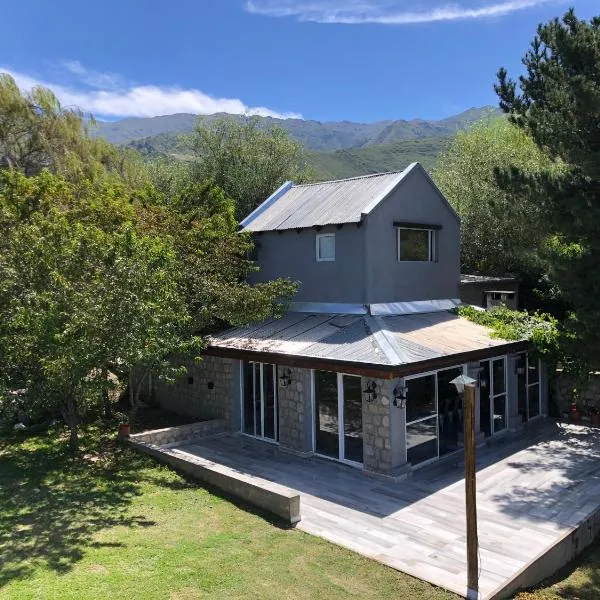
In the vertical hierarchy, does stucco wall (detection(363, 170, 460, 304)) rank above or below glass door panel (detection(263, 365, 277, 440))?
above

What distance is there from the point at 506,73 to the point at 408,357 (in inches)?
315

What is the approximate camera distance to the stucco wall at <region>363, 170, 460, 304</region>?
17.5 m

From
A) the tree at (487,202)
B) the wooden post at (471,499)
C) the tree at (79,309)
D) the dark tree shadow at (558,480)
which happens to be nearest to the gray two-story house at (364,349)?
the dark tree shadow at (558,480)

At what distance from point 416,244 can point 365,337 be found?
536cm

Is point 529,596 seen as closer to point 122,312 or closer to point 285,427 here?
point 285,427

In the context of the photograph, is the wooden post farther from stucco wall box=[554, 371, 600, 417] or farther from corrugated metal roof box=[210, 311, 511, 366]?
stucco wall box=[554, 371, 600, 417]

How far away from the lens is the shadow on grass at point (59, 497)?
9.38 meters

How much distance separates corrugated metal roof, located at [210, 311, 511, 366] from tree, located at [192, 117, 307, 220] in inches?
613

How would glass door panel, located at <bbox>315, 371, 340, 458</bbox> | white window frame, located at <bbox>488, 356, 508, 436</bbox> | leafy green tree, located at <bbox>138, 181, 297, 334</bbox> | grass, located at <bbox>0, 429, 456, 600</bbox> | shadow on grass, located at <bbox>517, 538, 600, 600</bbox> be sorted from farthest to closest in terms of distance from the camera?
leafy green tree, located at <bbox>138, 181, 297, 334</bbox>
white window frame, located at <bbox>488, 356, 508, 436</bbox>
glass door panel, located at <bbox>315, 371, 340, 458</bbox>
shadow on grass, located at <bbox>517, 538, 600, 600</bbox>
grass, located at <bbox>0, 429, 456, 600</bbox>

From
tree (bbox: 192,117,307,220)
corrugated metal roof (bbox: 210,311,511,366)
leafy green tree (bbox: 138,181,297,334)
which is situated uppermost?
tree (bbox: 192,117,307,220)

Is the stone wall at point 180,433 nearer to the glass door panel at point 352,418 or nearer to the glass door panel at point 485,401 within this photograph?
the glass door panel at point 352,418

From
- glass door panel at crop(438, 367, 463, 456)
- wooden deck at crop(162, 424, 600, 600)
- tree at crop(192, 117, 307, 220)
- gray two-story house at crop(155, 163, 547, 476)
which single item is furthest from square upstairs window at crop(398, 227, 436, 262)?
tree at crop(192, 117, 307, 220)

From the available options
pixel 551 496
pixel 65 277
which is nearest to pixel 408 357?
pixel 551 496

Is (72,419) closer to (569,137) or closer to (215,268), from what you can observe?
(215,268)
